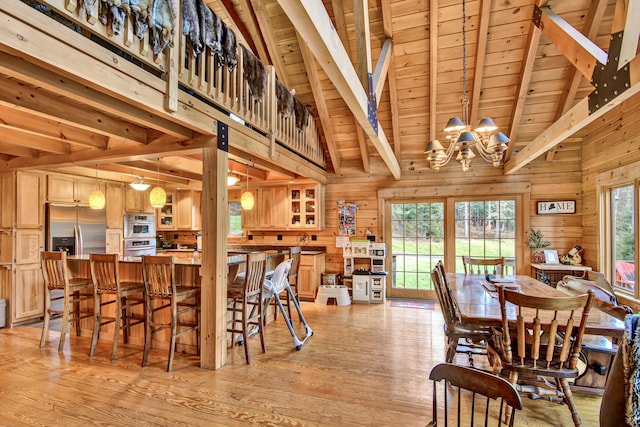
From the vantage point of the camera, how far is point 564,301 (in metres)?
1.91

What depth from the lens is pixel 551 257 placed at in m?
5.23

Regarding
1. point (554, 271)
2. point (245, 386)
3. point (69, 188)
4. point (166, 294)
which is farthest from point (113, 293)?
point (554, 271)

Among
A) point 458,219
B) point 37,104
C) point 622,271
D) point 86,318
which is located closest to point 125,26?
point 37,104

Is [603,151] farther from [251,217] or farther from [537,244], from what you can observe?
[251,217]

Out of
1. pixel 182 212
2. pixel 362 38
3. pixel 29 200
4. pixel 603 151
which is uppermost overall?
pixel 362 38

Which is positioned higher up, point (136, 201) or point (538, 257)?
point (136, 201)

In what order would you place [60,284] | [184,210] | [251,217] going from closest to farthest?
[60,284] → [251,217] → [184,210]

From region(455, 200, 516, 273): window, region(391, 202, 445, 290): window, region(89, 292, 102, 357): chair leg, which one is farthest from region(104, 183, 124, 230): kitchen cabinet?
region(455, 200, 516, 273): window

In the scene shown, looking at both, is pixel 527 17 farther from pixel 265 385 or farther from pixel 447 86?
pixel 265 385

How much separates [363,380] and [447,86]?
4.27 m

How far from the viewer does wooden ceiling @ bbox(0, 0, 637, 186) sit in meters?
2.94

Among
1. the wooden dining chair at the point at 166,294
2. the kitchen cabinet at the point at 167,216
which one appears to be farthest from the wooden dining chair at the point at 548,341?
the kitchen cabinet at the point at 167,216

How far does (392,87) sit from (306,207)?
109 inches

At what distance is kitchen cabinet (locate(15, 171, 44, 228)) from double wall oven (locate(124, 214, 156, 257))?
134 cm
